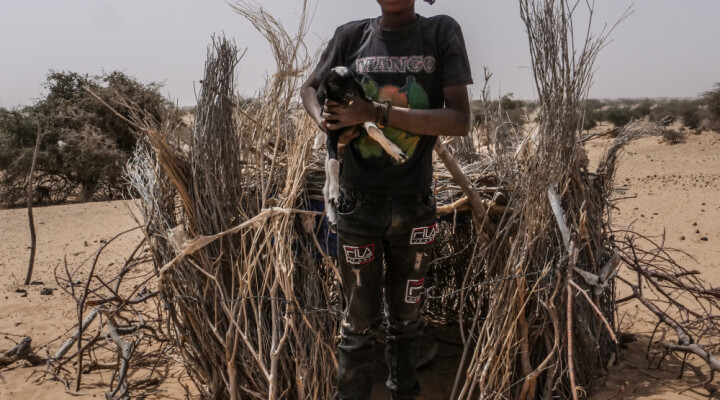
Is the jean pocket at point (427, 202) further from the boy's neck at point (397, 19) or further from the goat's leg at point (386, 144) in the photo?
the boy's neck at point (397, 19)

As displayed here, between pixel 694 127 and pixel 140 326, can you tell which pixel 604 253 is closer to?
pixel 140 326

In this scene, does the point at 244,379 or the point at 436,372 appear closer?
the point at 244,379

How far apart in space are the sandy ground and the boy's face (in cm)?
164

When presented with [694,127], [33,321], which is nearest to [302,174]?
[33,321]

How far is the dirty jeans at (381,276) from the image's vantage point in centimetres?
192

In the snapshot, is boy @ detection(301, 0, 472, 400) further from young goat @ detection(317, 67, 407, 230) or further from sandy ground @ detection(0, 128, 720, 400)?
sandy ground @ detection(0, 128, 720, 400)

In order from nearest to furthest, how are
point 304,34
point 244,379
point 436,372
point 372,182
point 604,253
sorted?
point 372,182
point 244,379
point 604,253
point 304,34
point 436,372

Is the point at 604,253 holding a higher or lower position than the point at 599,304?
higher

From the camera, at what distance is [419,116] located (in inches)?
69.3

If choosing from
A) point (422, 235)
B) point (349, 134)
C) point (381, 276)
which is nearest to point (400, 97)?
point (349, 134)

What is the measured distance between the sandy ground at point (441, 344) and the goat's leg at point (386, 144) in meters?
1.59

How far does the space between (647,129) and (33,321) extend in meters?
4.38

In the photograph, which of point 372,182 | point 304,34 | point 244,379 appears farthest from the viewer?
point 304,34

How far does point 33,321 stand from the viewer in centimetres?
428
